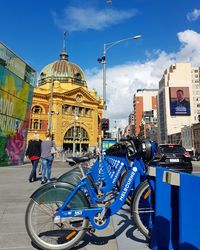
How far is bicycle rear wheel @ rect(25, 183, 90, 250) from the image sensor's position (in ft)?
13.0

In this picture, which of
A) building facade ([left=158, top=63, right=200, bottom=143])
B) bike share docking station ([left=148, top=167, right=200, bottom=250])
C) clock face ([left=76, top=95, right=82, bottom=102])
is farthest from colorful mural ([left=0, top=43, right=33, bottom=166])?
building facade ([left=158, top=63, right=200, bottom=143])

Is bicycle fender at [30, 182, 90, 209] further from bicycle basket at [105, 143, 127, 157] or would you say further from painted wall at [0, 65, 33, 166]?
painted wall at [0, 65, 33, 166]

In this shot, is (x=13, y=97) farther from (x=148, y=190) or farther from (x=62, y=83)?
(x=62, y=83)

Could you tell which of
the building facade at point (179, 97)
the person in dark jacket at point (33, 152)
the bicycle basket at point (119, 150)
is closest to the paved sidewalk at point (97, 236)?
the bicycle basket at point (119, 150)

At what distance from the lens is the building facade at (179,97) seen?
126 m

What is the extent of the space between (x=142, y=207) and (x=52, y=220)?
1284mm

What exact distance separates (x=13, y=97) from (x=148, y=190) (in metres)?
18.4

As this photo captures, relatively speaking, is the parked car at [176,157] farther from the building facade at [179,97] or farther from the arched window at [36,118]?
the building facade at [179,97]

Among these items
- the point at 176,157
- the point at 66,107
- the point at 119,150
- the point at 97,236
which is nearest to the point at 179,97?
the point at 66,107

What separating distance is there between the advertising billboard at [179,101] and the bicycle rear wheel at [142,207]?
125529 mm

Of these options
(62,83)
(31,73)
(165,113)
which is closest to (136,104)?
(165,113)

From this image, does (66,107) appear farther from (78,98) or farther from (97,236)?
(97,236)

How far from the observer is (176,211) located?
3158 mm

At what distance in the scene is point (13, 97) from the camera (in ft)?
68.8
